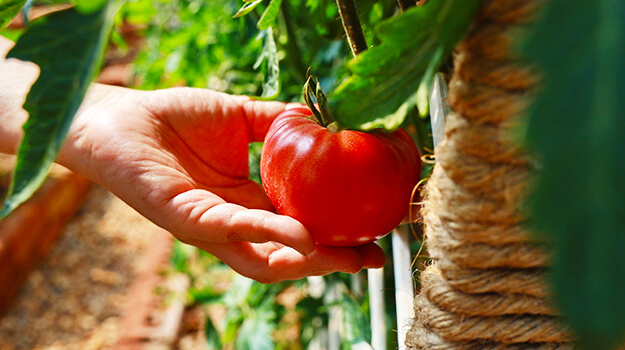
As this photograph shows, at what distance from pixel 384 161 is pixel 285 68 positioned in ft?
2.26

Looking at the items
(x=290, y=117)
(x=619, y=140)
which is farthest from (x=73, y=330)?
(x=619, y=140)

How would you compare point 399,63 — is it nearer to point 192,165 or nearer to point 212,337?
point 192,165

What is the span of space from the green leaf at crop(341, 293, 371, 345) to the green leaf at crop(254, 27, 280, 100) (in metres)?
0.44

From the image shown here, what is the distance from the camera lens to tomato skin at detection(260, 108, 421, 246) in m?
0.44

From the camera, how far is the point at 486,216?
0.29m

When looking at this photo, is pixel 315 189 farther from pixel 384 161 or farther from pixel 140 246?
pixel 140 246

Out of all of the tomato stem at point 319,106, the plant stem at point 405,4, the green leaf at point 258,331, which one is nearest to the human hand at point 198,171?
the tomato stem at point 319,106

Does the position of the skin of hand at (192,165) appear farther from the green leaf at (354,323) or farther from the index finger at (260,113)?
the green leaf at (354,323)

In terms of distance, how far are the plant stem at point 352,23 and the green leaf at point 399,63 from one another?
0.52 ft

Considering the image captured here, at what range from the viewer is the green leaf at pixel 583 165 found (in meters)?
0.16

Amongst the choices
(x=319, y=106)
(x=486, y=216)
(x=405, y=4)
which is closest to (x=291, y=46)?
(x=319, y=106)

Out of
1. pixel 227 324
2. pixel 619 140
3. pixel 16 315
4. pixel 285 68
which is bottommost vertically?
pixel 16 315

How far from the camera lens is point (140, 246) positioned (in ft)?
7.42

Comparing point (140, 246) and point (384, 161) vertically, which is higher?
point (384, 161)
